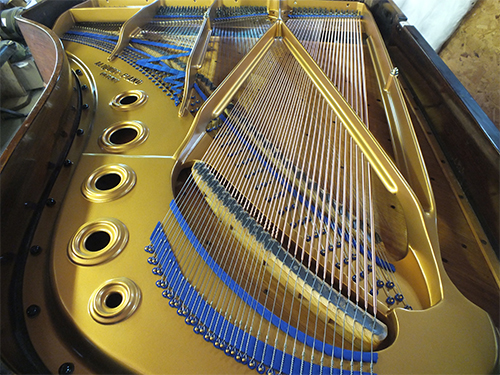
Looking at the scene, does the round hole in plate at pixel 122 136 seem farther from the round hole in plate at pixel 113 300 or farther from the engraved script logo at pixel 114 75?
the round hole in plate at pixel 113 300

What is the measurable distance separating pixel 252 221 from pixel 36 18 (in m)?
2.57

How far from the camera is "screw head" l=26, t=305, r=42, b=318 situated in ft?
3.47

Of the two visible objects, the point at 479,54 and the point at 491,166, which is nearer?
the point at 491,166

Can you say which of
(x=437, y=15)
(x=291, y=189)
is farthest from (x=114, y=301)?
(x=437, y=15)

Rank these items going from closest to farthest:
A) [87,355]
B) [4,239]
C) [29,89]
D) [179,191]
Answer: [87,355] → [4,239] → [179,191] → [29,89]

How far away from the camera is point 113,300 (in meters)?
1.19

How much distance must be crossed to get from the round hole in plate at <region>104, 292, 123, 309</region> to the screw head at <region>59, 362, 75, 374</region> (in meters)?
0.22

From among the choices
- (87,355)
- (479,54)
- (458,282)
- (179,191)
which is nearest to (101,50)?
(179,191)

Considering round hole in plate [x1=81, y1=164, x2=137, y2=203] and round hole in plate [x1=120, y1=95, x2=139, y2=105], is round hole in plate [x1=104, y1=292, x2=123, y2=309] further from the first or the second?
round hole in plate [x1=120, y1=95, x2=139, y2=105]

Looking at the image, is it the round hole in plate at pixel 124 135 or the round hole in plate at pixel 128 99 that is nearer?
the round hole in plate at pixel 124 135

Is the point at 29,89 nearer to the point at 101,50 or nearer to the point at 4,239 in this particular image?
the point at 101,50

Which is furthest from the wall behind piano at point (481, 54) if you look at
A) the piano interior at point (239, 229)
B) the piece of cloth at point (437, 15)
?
the piano interior at point (239, 229)

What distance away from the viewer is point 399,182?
1.42 meters

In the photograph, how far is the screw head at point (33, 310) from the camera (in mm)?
1058
